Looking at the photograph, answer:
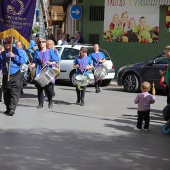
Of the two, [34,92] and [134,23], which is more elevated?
[134,23]

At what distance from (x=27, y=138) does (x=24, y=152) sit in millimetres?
1280

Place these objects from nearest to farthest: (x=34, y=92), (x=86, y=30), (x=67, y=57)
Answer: (x=34, y=92) → (x=67, y=57) → (x=86, y=30)

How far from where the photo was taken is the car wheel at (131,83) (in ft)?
67.3

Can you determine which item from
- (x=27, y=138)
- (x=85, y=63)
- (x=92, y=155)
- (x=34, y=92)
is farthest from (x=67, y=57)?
(x=92, y=155)

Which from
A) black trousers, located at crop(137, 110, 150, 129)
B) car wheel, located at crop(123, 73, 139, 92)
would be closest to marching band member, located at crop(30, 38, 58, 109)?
black trousers, located at crop(137, 110, 150, 129)

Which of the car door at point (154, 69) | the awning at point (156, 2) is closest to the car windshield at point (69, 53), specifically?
the car door at point (154, 69)

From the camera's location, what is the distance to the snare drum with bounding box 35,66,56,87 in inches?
581

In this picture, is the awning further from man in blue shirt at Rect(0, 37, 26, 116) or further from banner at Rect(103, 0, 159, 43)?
man in blue shirt at Rect(0, 37, 26, 116)

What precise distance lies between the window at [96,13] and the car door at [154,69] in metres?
8.88

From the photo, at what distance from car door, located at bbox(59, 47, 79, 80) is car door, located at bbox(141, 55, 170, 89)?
328 centimetres

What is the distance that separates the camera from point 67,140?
34.2ft

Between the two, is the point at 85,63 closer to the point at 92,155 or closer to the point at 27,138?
the point at 27,138

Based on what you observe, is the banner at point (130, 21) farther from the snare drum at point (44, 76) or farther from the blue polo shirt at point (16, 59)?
the blue polo shirt at point (16, 59)

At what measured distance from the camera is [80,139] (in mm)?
10578
